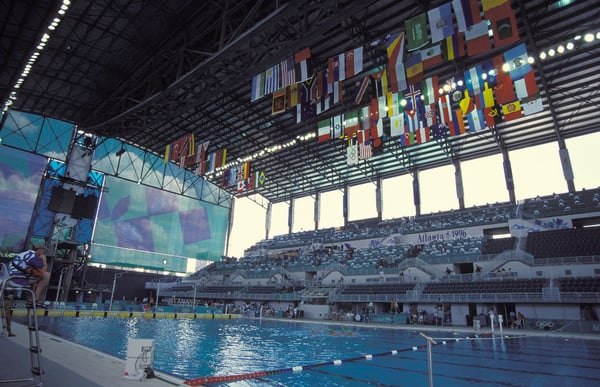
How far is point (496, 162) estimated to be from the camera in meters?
40.6

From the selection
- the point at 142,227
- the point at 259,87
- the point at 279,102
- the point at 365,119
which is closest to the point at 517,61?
the point at 365,119

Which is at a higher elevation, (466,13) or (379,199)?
(379,199)

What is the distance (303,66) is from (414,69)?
543 centimetres

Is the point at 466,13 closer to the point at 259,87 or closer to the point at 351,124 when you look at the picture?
the point at 351,124

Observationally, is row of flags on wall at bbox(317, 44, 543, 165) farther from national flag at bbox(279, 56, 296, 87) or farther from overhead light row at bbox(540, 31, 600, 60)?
overhead light row at bbox(540, 31, 600, 60)

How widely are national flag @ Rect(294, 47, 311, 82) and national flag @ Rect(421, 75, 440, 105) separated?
6.94 m

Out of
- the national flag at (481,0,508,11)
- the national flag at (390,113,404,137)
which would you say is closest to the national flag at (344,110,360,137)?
the national flag at (390,113,404,137)

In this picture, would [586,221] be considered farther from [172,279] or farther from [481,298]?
[172,279]

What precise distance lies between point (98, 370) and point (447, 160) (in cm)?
4449

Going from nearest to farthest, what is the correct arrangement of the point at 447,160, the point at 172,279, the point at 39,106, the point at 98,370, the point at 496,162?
the point at 98,370
the point at 39,106
the point at 496,162
the point at 447,160
the point at 172,279

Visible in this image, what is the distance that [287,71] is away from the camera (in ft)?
58.1

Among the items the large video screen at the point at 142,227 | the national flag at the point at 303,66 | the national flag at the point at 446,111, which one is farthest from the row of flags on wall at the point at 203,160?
the large video screen at the point at 142,227

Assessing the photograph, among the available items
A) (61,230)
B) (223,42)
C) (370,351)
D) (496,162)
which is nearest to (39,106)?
(61,230)

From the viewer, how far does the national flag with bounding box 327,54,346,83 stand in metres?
17.2
